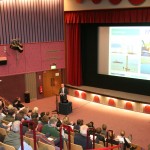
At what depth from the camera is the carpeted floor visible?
27.3 ft

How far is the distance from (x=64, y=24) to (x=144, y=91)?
188 inches

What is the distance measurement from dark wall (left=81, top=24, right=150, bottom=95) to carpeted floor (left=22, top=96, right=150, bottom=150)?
44.4 inches

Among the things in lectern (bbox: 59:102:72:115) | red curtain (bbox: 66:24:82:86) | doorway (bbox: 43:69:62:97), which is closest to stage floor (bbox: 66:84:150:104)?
red curtain (bbox: 66:24:82:86)

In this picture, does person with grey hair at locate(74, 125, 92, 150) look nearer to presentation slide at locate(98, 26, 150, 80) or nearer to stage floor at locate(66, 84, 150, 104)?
stage floor at locate(66, 84, 150, 104)

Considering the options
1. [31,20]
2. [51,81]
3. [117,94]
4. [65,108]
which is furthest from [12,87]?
[117,94]

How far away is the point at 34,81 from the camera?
11875 millimetres

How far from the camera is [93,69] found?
12.3 metres

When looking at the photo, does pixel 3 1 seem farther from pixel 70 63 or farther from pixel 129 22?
pixel 129 22

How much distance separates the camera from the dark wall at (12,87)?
35.9 ft

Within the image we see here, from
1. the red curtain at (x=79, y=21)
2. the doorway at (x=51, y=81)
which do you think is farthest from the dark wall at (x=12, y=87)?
the red curtain at (x=79, y=21)

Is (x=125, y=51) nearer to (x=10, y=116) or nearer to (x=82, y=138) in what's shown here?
(x=10, y=116)

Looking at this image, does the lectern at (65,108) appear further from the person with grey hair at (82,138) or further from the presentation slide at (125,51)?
the person with grey hair at (82,138)

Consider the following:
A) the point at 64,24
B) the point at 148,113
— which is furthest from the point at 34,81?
the point at 148,113

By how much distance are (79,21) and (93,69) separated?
2.26 meters
